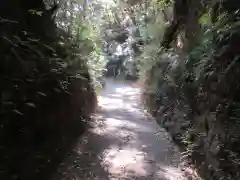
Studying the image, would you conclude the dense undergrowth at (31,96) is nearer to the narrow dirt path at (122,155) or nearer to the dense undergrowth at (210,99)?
the narrow dirt path at (122,155)

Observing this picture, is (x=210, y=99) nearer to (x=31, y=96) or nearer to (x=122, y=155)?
(x=122, y=155)

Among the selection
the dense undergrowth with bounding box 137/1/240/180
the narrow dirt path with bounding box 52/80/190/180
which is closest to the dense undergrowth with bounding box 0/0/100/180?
the narrow dirt path with bounding box 52/80/190/180

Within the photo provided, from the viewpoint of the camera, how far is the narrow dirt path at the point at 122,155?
616cm

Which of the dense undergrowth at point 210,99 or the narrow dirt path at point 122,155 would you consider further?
the narrow dirt path at point 122,155

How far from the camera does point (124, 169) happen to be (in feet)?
21.1

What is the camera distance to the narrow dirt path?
A: 6.16 metres

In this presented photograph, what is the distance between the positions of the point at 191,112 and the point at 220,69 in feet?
6.49

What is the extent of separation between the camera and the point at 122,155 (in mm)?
7359

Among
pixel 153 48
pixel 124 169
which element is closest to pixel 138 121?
pixel 153 48

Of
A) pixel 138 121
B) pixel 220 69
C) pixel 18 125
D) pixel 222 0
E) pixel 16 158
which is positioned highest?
pixel 222 0

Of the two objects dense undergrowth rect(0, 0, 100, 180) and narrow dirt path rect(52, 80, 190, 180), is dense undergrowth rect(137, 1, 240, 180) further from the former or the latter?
dense undergrowth rect(0, 0, 100, 180)

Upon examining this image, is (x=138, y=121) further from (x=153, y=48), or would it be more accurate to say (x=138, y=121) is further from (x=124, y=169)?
(x=124, y=169)

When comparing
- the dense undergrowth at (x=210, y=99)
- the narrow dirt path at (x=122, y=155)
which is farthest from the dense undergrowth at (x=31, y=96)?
the dense undergrowth at (x=210, y=99)

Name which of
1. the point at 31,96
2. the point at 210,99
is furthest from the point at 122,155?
the point at 31,96
